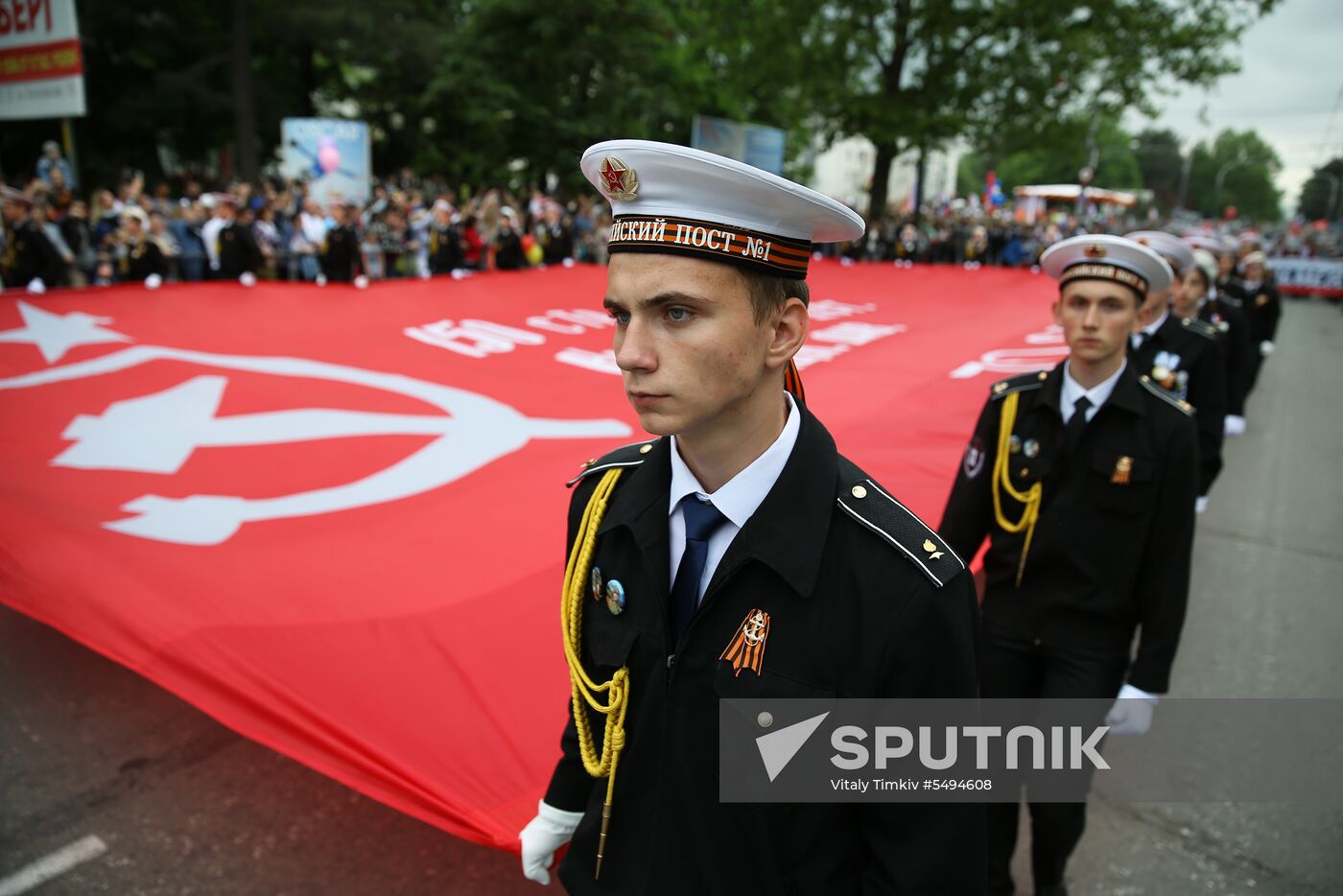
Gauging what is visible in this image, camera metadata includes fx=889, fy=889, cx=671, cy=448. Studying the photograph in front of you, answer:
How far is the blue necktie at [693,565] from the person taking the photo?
1.58 metres

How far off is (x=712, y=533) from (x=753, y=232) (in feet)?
1.73

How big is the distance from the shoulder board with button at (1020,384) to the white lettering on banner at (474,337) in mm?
5088

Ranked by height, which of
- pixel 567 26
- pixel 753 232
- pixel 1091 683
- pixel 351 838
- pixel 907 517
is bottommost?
pixel 351 838

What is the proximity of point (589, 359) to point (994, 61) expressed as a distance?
1978 centimetres

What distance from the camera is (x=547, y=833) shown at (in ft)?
6.42

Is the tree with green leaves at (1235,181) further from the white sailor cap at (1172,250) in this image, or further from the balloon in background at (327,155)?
the white sailor cap at (1172,250)

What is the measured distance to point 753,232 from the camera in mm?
1441

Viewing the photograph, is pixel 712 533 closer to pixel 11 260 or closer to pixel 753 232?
pixel 753 232

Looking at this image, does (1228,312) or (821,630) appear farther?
(1228,312)

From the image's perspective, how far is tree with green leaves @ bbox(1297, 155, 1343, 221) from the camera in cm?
8562

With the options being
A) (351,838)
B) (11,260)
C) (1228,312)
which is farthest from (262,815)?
(11,260)

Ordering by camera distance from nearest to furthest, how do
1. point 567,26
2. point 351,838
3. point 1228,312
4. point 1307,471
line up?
point 351,838, point 1228,312, point 1307,471, point 567,26

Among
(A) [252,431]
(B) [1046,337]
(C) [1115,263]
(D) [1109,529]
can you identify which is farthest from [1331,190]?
(A) [252,431]

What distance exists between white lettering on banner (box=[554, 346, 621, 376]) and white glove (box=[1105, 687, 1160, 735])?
490 centimetres
